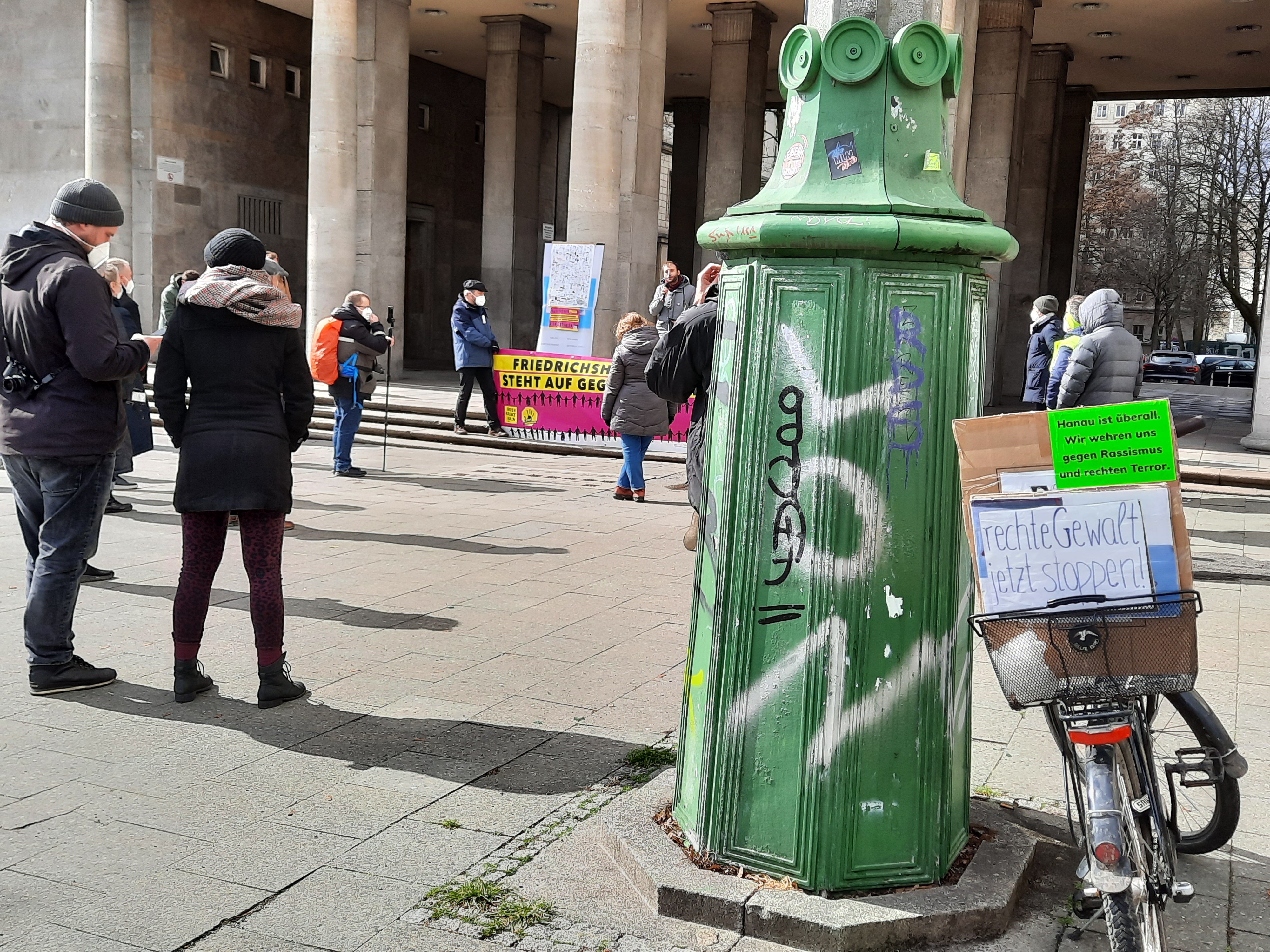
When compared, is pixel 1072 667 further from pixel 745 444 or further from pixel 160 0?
pixel 160 0

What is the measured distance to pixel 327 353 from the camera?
36.7 ft

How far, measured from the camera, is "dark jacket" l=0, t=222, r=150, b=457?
4.92 metres

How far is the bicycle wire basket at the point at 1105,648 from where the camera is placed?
8.92 ft

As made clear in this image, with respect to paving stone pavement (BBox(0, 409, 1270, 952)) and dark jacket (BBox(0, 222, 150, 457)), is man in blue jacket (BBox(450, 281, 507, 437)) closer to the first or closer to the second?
paving stone pavement (BBox(0, 409, 1270, 952))

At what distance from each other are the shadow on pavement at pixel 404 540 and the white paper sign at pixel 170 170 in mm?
16111

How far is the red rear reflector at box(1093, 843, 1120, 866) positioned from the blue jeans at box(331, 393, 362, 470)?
9618 millimetres

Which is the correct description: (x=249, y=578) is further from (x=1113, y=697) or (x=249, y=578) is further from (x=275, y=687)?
(x=1113, y=697)

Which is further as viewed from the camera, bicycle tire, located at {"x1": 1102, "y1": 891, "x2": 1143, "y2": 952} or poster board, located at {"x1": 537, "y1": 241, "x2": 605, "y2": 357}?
poster board, located at {"x1": 537, "y1": 241, "x2": 605, "y2": 357}

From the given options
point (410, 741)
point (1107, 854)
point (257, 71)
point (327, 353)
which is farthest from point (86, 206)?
point (257, 71)

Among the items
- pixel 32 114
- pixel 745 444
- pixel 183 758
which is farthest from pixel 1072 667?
pixel 32 114

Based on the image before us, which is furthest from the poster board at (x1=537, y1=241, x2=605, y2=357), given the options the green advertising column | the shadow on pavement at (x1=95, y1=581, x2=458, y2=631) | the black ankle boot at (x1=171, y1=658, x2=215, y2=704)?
the green advertising column

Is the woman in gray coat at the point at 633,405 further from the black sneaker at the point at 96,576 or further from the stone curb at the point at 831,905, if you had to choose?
the stone curb at the point at 831,905

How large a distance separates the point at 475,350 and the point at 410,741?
411 inches

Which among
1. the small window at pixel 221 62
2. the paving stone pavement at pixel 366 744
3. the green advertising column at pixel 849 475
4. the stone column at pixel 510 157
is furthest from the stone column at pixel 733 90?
the green advertising column at pixel 849 475
